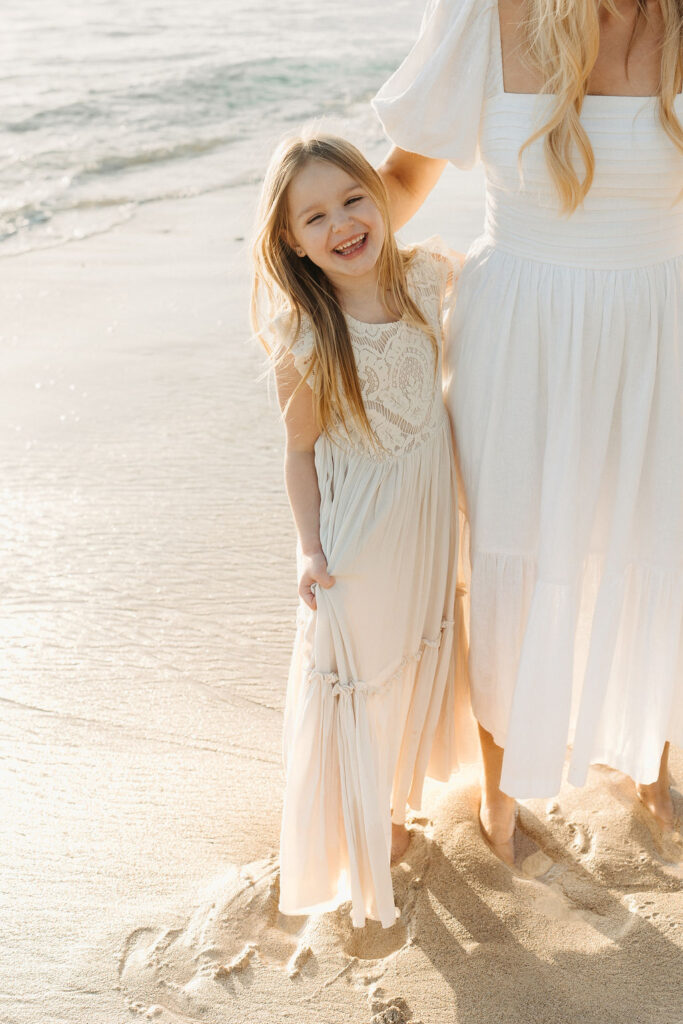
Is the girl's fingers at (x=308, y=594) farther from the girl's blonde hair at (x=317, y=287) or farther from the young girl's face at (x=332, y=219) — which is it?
the young girl's face at (x=332, y=219)

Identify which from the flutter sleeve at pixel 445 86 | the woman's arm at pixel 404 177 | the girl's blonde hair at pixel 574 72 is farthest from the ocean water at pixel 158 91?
the girl's blonde hair at pixel 574 72

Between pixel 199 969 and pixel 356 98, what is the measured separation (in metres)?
10.6

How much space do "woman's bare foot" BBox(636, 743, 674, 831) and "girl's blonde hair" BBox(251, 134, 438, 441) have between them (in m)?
1.20

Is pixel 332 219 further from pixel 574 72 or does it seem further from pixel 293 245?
pixel 574 72

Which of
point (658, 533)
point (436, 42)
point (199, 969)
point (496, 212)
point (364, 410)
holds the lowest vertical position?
point (199, 969)

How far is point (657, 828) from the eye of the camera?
102 inches

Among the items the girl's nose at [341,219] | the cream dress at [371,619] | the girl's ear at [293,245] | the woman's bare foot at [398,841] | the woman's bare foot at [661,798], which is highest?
the girl's nose at [341,219]

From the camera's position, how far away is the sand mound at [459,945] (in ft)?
7.09

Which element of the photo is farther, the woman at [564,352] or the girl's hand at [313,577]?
the girl's hand at [313,577]

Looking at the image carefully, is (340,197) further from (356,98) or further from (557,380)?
(356,98)

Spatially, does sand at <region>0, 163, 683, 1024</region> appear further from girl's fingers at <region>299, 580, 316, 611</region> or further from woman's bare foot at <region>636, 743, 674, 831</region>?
girl's fingers at <region>299, 580, 316, 611</region>

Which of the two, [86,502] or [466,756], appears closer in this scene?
[466,756]

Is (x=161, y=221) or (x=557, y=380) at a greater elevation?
(x=557, y=380)

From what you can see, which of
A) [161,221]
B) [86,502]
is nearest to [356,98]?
[161,221]
